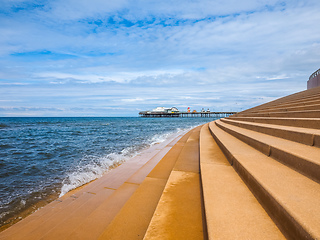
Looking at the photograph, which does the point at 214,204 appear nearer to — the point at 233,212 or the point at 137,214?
the point at 233,212

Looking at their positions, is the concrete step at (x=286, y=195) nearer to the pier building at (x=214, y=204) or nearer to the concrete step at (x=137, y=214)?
the pier building at (x=214, y=204)

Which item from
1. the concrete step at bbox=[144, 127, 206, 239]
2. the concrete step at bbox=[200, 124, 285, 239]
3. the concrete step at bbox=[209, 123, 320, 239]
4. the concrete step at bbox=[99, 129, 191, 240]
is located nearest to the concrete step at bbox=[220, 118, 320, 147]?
the concrete step at bbox=[209, 123, 320, 239]

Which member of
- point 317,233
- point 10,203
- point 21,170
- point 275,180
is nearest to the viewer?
point 317,233

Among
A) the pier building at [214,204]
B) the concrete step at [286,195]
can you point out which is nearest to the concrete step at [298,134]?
the pier building at [214,204]

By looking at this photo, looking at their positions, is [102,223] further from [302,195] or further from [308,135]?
[308,135]

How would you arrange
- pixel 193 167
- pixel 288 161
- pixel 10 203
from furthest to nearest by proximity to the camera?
pixel 193 167, pixel 10 203, pixel 288 161

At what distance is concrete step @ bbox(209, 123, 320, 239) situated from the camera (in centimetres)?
108

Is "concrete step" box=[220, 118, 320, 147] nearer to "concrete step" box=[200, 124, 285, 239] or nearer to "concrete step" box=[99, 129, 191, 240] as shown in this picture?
"concrete step" box=[200, 124, 285, 239]

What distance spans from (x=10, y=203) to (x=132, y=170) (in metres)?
2.48

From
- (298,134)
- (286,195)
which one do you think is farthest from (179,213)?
(298,134)

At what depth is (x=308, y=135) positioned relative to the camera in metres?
2.44

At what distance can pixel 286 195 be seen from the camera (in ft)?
4.64

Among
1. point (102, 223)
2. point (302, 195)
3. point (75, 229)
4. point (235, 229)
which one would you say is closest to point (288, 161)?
point (302, 195)

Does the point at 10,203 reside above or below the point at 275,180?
below
